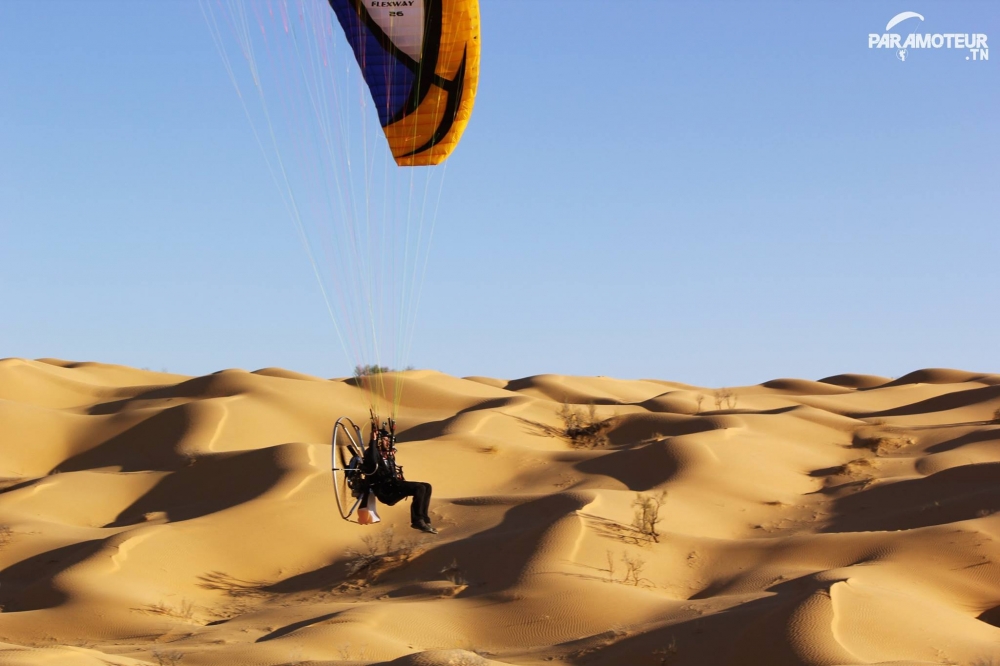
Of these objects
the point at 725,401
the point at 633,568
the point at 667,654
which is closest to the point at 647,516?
the point at 633,568

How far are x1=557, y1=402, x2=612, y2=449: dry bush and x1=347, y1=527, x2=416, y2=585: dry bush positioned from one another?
757cm

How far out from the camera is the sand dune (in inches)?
437

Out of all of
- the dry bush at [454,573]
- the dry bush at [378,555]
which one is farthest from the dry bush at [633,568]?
Answer: the dry bush at [378,555]

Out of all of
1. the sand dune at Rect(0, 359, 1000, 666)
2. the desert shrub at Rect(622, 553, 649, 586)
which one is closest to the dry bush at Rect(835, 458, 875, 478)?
the sand dune at Rect(0, 359, 1000, 666)

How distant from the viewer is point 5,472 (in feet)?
73.8

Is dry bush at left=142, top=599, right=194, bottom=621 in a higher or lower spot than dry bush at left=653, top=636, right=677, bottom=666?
lower

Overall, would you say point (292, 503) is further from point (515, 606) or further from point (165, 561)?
point (515, 606)

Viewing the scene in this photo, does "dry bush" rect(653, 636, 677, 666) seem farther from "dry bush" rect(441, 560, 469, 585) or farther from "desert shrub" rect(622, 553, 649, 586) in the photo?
"dry bush" rect(441, 560, 469, 585)

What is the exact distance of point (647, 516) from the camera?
52.0 feet

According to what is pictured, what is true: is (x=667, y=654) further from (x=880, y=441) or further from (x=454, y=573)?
(x=880, y=441)

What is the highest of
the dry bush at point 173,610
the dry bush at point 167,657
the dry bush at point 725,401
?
the dry bush at point 725,401

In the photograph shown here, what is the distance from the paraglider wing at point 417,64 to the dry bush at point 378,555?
5756mm

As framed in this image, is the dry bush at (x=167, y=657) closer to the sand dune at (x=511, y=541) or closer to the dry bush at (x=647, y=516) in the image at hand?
the sand dune at (x=511, y=541)

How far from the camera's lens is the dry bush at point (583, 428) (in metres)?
23.6
